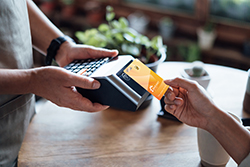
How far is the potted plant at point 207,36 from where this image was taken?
8.83 ft

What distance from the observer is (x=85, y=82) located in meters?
0.73

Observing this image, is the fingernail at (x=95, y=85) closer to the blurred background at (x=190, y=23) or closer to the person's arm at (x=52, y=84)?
the person's arm at (x=52, y=84)

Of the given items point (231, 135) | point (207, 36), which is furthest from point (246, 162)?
point (207, 36)

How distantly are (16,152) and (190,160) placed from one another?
586 mm

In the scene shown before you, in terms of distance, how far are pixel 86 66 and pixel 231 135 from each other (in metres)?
0.50

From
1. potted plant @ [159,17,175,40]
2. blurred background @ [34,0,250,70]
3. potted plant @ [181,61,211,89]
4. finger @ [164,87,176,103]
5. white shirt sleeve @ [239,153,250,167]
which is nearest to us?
white shirt sleeve @ [239,153,250,167]

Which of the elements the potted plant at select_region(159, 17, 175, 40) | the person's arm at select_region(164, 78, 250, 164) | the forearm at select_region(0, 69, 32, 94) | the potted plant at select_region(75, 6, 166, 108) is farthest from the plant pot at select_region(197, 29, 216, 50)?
the forearm at select_region(0, 69, 32, 94)

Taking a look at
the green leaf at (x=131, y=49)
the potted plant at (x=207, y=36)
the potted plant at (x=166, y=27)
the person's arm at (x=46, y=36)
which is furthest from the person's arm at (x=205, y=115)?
the potted plant at (x=166, y=27)

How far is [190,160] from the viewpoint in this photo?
33.7 inches

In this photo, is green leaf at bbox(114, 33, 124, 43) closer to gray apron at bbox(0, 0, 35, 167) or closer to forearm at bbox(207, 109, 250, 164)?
gray apron at bbox(0, 0, 35, 167)

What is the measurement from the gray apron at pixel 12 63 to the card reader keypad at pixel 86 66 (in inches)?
6.6

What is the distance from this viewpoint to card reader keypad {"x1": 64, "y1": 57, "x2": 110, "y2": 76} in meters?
0.80

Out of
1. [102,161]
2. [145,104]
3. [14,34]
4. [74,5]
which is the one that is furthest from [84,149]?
[74,5]

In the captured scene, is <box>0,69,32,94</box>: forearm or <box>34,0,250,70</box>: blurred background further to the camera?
<box>34,0,250,70</box>: blurred background
